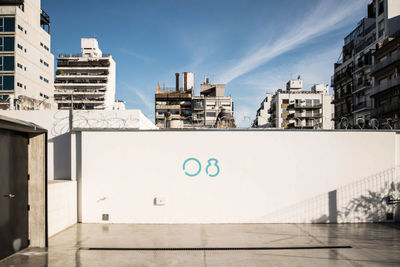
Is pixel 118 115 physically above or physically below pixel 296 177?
above

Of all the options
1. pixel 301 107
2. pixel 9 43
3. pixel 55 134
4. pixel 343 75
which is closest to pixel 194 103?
pixel 301 107

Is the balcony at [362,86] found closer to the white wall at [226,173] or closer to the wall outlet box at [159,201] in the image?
the white wall at [226,173]

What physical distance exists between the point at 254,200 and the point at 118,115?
7035mm

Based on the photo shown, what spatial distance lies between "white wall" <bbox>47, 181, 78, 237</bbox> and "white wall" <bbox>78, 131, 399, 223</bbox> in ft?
1.50

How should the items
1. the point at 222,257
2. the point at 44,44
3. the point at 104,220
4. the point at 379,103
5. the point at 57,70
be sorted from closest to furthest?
1. the point at 222,257
2. the point at 104,220
3. the point at 379,103
4. the point at 44,44
5. the point at 57,70

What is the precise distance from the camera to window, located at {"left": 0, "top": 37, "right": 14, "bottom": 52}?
5128 centimetres

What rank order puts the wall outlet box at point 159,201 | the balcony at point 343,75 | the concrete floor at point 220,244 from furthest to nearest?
1. the balcony at point 343,75
2. the wall outlet box at point 159,201
3. the concrete floor at point 220,244

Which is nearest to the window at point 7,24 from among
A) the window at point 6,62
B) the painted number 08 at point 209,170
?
the window at point 6,62

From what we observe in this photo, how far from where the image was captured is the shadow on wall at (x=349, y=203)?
37.3 feet

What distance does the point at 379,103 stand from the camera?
3675 centimetres

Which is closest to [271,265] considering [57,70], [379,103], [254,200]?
[254,200]

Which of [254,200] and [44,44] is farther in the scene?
[44,44]

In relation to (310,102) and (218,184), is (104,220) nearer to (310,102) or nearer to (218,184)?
(218,184)

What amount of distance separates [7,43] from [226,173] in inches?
2284
